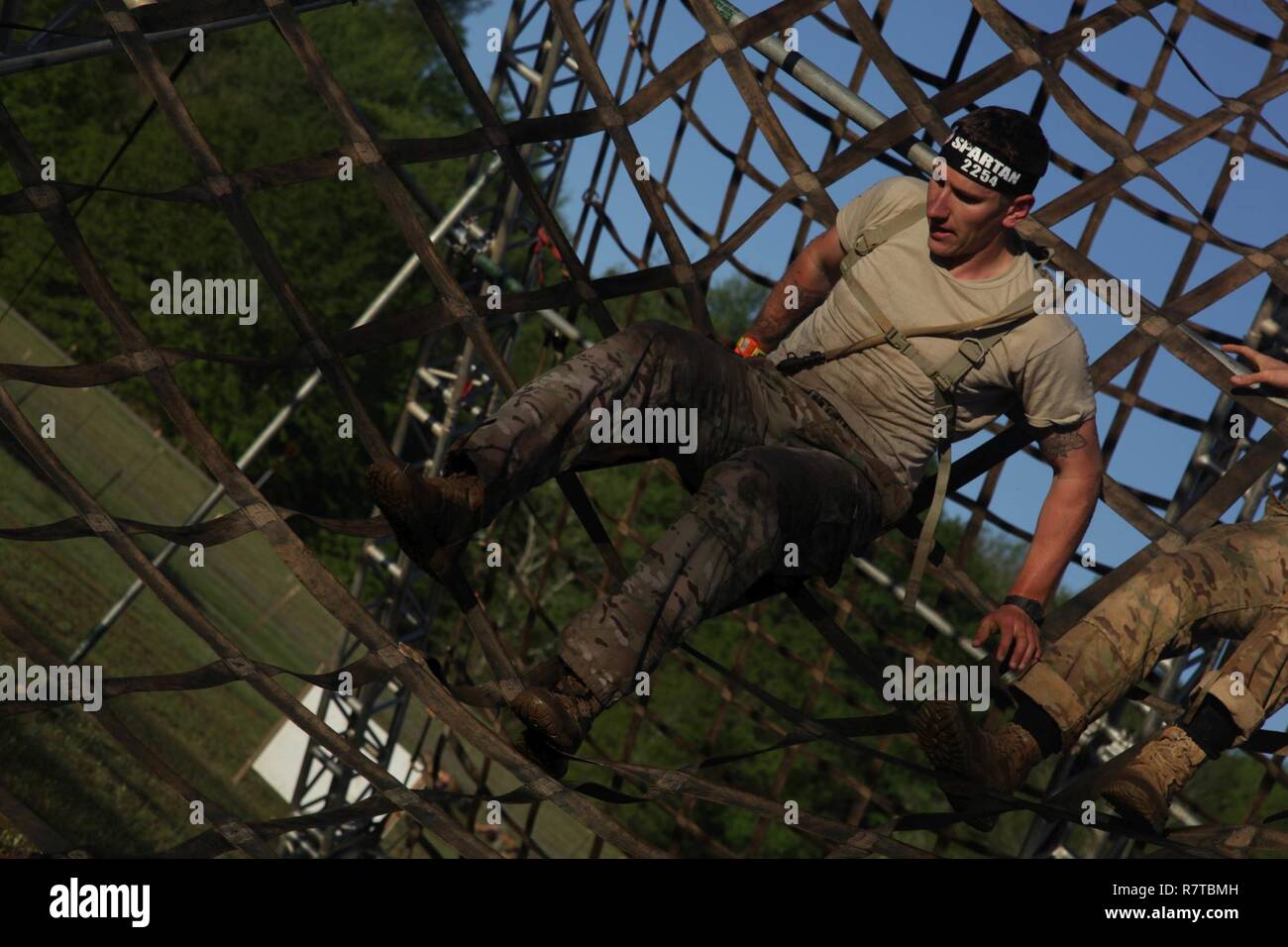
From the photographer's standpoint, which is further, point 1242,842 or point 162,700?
point 162,700

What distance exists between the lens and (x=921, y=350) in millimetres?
5141

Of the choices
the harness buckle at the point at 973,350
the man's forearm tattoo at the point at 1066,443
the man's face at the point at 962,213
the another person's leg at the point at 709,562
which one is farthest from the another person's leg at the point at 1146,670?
the man's face at the point at 962,213

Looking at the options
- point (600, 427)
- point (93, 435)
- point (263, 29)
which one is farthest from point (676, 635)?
point (263, 29)

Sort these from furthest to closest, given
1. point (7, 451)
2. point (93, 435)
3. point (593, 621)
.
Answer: point (93, 435), point (7, 451), point (593, 621)

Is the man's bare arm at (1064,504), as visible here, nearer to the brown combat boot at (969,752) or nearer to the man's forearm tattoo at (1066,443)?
the man's forearm tattoo at (1066,443)

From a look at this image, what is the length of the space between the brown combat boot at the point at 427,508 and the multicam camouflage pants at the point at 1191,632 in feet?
6.02

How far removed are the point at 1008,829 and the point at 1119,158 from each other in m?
28.8

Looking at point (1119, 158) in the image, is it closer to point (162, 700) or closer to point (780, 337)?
point (780, 337)

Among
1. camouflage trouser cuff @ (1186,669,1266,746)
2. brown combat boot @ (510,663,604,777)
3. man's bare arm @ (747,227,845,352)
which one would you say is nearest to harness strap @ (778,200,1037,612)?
man's bare arm @ (747,227,845,352)

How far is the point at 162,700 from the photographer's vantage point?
48.6 ft

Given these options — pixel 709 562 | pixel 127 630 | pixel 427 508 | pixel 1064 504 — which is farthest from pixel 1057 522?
pixel 127 630

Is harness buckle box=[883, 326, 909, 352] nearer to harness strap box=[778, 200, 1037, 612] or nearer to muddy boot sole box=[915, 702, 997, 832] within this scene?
harness strap box=[778, 200, 1037, 612]

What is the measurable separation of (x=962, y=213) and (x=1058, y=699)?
1484mm

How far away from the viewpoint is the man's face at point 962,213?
5.00 m
